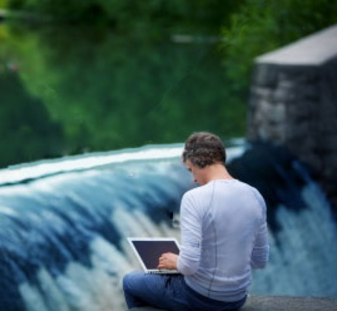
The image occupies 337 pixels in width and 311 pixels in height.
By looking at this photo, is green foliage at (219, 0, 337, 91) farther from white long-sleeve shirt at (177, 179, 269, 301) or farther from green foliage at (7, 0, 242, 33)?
white long-sleeve shirt at (177, 179, 269, 301)

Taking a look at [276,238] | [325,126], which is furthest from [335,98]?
[276,238]

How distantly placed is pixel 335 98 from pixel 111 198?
217 cm

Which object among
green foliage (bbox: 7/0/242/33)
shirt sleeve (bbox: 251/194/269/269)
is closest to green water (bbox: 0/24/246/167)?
green foliage (bbox: 7/0/242/33)

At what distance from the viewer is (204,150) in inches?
118

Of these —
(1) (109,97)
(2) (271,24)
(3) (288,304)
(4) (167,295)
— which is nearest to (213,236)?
(4) (167,295)

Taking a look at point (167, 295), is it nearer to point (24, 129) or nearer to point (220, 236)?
point (220, 236)

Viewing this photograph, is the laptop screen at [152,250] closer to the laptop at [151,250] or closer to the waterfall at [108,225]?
the laptop at [151,250]

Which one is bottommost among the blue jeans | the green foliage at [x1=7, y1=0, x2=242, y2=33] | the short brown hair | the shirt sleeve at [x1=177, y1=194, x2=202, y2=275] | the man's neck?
the green foliage at [x1=7, y1=0, x2=242, y2=33]

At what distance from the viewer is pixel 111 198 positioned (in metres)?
4.94

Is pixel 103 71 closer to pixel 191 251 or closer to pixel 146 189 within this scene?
pixel 146 189

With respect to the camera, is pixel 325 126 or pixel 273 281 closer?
pixel 273 281

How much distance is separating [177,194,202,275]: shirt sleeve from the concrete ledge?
1.71ft

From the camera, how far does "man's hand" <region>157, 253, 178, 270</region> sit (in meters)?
3.05

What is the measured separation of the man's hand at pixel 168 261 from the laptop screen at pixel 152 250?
14 cm
